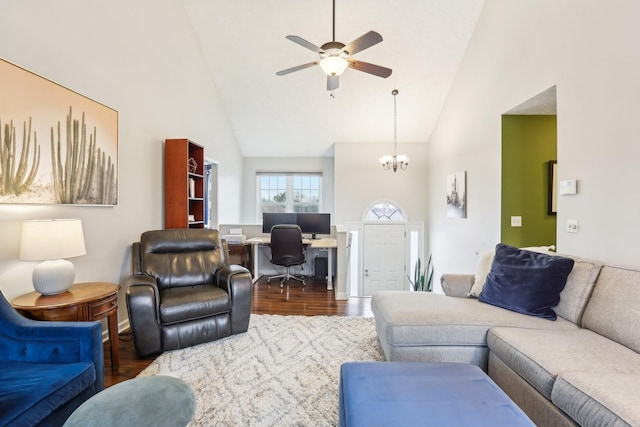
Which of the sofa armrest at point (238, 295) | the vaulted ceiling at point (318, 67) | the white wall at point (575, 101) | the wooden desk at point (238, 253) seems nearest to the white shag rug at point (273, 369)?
the sofa armrest at point (238, 295)

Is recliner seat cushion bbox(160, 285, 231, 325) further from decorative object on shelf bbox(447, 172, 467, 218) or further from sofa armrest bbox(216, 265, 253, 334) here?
decorative object on shelf bbox(447, 172, 467, 218)

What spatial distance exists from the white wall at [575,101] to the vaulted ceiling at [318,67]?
55cm

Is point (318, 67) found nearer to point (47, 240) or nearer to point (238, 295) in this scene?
point (238, 295)

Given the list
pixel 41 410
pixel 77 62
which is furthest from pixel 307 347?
pixel 77 62

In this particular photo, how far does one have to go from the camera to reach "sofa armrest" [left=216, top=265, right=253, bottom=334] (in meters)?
2.80

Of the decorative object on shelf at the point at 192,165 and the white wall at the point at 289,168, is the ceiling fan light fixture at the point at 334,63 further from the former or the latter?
the white wall at the point at 289,168

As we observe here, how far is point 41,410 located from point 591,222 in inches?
136

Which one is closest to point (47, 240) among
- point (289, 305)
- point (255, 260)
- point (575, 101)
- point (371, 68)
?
point (289, 305)

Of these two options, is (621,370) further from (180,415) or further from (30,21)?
(30,21)

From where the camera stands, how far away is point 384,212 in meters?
6.23

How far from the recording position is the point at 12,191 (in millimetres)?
2000

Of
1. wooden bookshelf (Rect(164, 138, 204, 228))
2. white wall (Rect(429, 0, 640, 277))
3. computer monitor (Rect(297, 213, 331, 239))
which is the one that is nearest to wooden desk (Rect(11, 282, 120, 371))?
wooden bookshelf (Rect(164, 138, 204, 228))

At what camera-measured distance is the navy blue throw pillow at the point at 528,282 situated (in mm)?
2100

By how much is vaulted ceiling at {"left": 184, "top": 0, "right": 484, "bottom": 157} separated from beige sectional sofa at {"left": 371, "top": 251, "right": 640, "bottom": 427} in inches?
134
